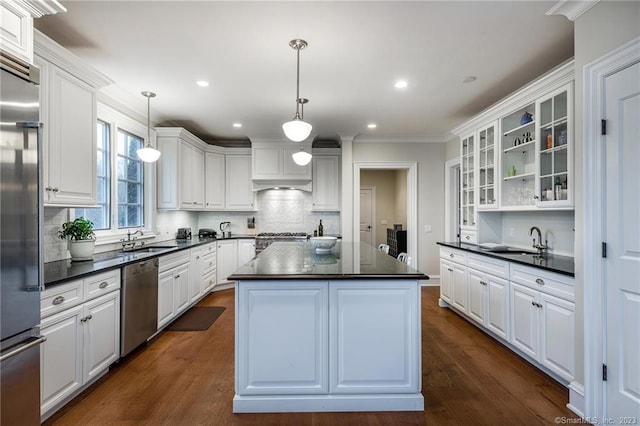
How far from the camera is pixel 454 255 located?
13.5 ft

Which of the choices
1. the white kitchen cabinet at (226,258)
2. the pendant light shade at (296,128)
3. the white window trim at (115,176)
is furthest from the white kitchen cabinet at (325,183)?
the pendant light shade at (296,128)

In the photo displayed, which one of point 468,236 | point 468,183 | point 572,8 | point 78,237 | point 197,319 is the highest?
point 572,8

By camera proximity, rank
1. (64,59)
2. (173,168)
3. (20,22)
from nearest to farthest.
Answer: (20,22), (64,59), (173,168)

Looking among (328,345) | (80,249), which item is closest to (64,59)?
(80,249)

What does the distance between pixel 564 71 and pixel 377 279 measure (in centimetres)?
237

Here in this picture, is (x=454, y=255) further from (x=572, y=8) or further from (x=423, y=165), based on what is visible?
(x=572, y=8)

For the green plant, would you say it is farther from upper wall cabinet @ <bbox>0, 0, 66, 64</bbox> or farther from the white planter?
upper wall cabinet @ <bbox>0, 0, 66, 64</bbox>

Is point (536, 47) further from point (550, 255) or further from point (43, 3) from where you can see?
point (43, 3)

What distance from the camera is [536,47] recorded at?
9.00 ft

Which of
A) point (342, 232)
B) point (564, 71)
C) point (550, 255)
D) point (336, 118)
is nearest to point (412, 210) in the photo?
point (342, 232)

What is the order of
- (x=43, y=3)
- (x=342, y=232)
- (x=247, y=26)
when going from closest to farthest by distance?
(x=43, y=3)
(x=247, y=26)
(x=342, y=232)

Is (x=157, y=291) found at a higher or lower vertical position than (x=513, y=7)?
lower

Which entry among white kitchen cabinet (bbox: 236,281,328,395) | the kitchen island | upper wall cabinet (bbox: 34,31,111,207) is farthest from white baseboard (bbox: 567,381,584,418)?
upper wall cabinet (bbox: 34,31,111,207)

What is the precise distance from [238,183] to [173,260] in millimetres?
2404
